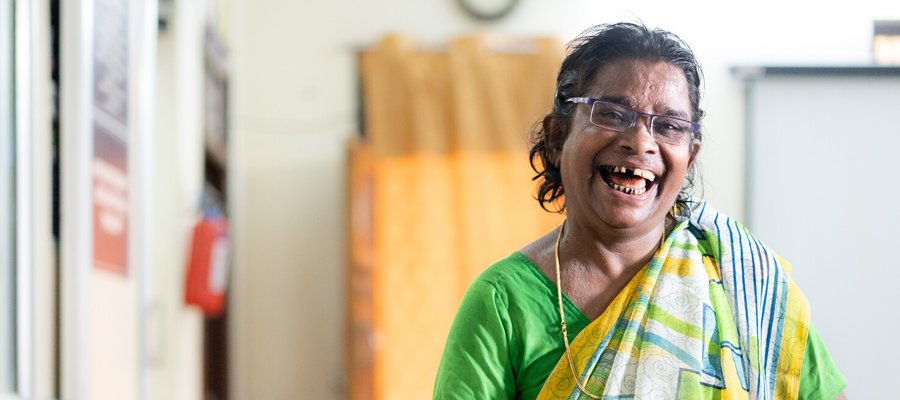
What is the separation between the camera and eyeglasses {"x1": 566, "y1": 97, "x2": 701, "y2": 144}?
1.23 m

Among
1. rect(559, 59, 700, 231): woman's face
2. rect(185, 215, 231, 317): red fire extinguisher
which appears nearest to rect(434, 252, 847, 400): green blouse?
rect(559, 59, 700, 231): woman's face

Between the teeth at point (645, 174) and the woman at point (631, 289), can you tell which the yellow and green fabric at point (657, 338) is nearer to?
the woman at point (631, 289)

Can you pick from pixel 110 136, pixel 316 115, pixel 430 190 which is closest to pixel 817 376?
pixel 110 136

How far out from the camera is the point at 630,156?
1216mm

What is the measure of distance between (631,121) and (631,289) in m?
0.20

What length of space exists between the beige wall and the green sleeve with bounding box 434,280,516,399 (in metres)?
3.58

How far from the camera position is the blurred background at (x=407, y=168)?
3836mm

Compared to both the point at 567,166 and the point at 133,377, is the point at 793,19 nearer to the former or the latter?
the point at 133,377

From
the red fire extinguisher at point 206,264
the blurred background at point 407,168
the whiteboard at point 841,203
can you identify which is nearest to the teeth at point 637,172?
the blurred background at point 407,168

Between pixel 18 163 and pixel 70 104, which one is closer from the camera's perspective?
pixel 18 163

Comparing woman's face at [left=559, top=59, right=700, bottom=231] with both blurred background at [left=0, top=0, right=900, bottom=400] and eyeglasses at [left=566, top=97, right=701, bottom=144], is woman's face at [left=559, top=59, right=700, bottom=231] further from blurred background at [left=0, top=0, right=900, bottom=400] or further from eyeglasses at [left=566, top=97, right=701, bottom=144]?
blurred background at [left=0, top=0, right=900, bottom=400]

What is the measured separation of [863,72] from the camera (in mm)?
4367

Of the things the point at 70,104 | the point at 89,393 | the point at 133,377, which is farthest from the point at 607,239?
the point at 133,377

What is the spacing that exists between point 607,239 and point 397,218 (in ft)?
10.5
